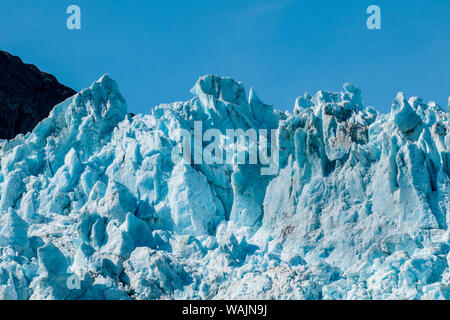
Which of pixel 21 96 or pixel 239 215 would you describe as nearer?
pixel 239 215

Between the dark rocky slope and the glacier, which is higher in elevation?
the dark rocky slope

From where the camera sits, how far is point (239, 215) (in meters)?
26.0

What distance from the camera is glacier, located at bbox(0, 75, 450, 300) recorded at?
2133 centimetres

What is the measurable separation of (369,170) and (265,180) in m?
3.90

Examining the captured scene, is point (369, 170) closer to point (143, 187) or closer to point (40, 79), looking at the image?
point (143, 187)

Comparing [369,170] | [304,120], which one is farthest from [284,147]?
[369,170]

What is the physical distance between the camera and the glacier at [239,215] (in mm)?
21328

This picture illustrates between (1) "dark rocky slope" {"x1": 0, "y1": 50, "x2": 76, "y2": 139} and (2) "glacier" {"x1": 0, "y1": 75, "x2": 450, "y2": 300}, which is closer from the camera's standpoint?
(2) "glacier" {"x1": 0, "y1": 75, "x2": 450, "y2": 300}

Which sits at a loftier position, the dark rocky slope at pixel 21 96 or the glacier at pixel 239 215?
the dark rocky slope at pixel 21 96

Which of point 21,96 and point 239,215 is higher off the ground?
point 21,96

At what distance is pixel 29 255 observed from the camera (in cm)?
2423

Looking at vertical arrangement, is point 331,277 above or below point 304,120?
below
